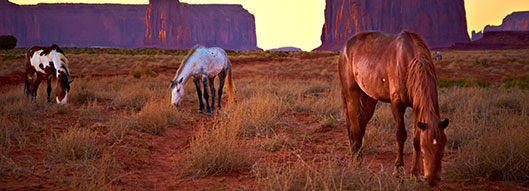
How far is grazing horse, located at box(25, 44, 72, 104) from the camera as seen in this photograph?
9383mm

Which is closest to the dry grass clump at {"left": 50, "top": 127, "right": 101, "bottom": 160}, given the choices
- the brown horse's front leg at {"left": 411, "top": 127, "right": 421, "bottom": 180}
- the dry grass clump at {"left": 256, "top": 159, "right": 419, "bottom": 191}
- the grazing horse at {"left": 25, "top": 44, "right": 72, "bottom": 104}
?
the dry grass clump at {"left": 256, "top": 159, "right": 419, "bottom": 191}

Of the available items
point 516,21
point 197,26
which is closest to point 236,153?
point 197,26

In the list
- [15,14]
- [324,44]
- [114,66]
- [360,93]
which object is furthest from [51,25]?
[360,93]

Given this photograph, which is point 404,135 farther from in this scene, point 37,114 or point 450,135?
point 37,114

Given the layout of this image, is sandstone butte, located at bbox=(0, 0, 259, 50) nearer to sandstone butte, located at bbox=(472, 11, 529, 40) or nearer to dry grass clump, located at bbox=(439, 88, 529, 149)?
dry grass clump, located at bbox=(439, 88, 529, 149)

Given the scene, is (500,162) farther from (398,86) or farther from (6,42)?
(6,42)

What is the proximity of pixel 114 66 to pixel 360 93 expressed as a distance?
1120 inches

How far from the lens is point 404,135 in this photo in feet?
11.6

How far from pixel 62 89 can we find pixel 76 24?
16553 centimetres

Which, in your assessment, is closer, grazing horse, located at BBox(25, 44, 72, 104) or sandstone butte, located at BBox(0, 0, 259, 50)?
grazing horse, located at BBox(25, 44, 72, 104)

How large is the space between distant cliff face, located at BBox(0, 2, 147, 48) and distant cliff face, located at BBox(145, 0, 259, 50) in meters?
23.7

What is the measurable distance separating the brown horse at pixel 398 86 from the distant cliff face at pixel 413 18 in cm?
11616

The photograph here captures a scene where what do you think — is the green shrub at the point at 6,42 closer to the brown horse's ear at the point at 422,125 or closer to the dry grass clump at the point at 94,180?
the dry grass clump at the point at 94,180

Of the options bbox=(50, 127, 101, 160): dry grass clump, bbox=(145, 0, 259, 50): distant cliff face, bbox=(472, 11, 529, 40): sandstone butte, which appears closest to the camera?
bbox=(50, 127, 101, 160): dry grass clump
